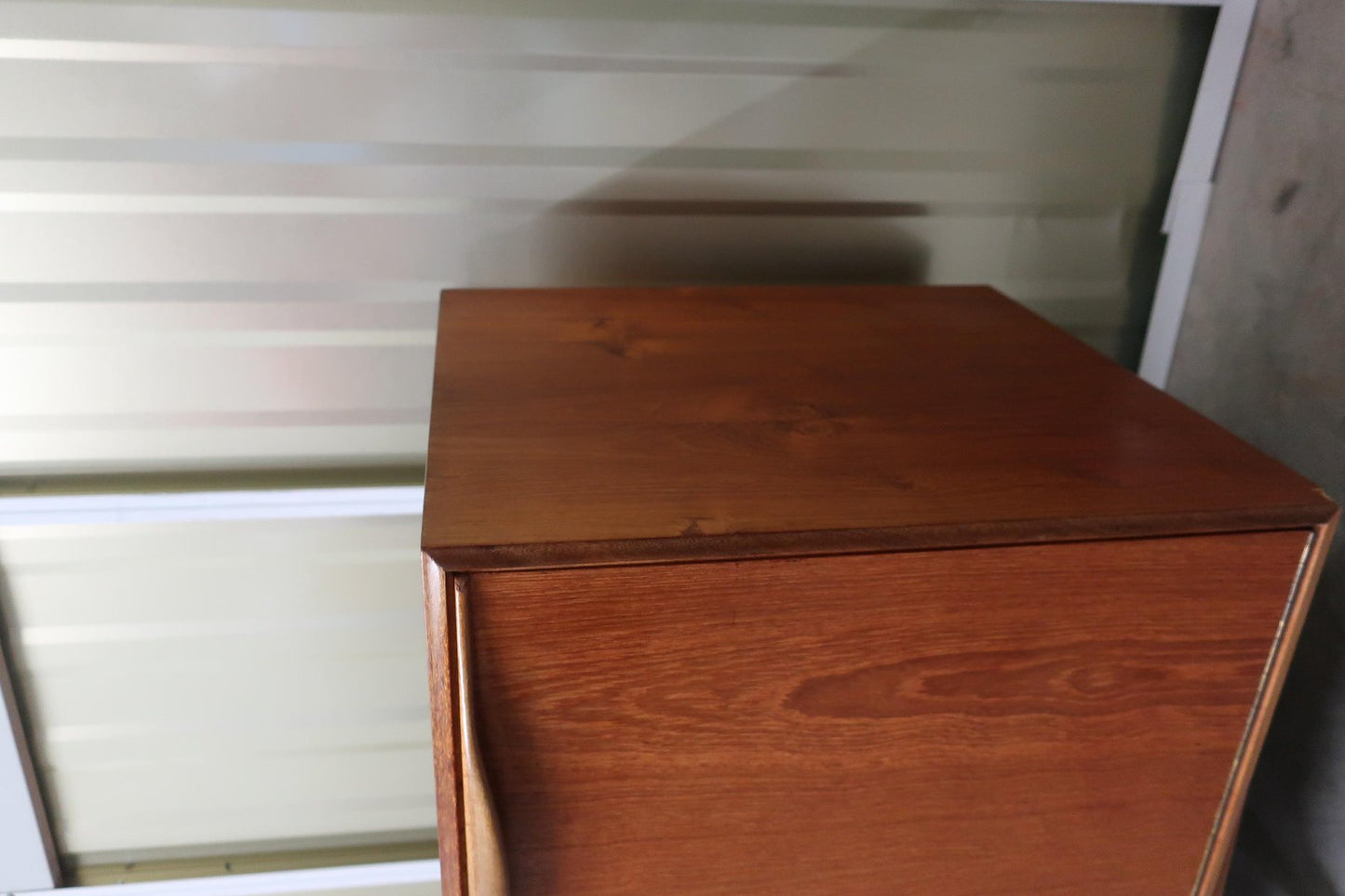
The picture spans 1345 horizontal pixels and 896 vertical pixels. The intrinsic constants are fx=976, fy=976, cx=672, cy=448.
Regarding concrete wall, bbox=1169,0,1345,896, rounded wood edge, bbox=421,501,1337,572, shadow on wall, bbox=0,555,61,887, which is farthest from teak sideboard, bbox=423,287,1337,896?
shadow on wall, bbox=0,555,61,887

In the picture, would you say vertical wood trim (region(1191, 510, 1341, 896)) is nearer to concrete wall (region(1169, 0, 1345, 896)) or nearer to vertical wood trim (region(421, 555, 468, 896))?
concrete wall (region(1169, 0, 1345, 896))

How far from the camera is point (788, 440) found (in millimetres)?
643

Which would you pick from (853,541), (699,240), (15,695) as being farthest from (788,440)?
(15,695)

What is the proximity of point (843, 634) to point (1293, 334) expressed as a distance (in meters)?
0.64

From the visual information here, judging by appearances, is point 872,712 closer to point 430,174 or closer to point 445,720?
point 445,720

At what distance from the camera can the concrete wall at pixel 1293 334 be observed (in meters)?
0.88

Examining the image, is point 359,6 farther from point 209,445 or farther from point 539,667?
point 539,667

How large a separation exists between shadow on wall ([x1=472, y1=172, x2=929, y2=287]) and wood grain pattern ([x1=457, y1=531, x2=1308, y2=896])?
547mm

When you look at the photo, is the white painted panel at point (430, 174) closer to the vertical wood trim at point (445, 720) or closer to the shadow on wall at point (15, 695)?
the shadow on wall at point (15, 695)

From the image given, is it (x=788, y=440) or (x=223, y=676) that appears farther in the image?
(x=223, y=676)

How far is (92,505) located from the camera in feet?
3.29

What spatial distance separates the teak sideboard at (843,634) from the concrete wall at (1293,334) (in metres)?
0.29

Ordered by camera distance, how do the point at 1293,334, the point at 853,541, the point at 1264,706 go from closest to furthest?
1. the point at 853,541
2. the point at 1264,706
3. the point at 1293,334

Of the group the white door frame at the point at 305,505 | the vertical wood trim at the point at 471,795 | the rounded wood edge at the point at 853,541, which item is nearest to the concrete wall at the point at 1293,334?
the white door frame at the point at 305,505
